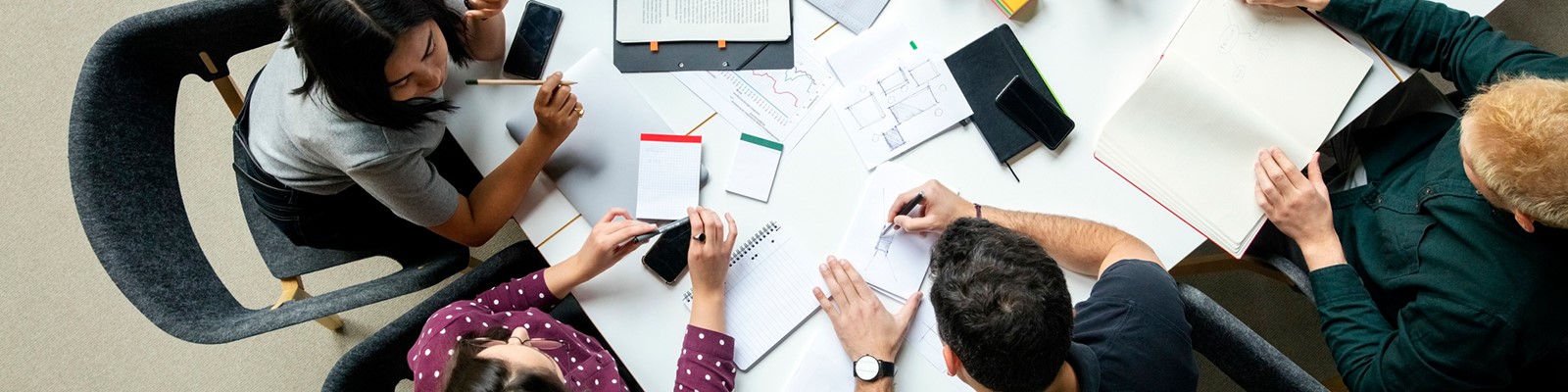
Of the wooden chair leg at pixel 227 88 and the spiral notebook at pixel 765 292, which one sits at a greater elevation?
the wooden chair leg at pixel 227 88

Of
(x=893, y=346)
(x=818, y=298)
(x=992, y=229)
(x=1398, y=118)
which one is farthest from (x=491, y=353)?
(x=1398, y=118)

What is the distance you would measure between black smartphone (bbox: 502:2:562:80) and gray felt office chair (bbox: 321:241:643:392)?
0.35 metres

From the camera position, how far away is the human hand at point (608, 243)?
4.81 ft

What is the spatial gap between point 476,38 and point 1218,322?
1.35 meters

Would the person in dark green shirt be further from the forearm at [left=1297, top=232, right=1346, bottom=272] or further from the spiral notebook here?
the spiral notebook

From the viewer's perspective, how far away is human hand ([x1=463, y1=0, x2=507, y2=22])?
1496 millimetres

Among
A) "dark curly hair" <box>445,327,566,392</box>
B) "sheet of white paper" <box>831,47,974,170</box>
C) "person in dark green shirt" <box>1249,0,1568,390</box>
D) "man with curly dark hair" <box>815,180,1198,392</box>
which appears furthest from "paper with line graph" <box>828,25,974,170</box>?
"dark curly hair" <box>445,327,566,392</box>

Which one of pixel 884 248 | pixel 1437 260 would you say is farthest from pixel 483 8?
pixel 1437 260

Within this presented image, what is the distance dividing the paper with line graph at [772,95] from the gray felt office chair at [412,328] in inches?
18.4

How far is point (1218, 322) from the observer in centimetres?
146

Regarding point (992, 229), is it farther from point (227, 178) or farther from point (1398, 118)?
point (227, 178)

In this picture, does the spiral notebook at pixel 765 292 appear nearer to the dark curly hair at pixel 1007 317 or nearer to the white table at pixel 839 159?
the white table at pixel 839 159

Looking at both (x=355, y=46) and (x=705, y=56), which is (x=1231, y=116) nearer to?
(x=705, y=56)

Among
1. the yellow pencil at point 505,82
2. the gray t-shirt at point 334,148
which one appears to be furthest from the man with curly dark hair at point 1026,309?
the gray t-shirt at point 334,148
